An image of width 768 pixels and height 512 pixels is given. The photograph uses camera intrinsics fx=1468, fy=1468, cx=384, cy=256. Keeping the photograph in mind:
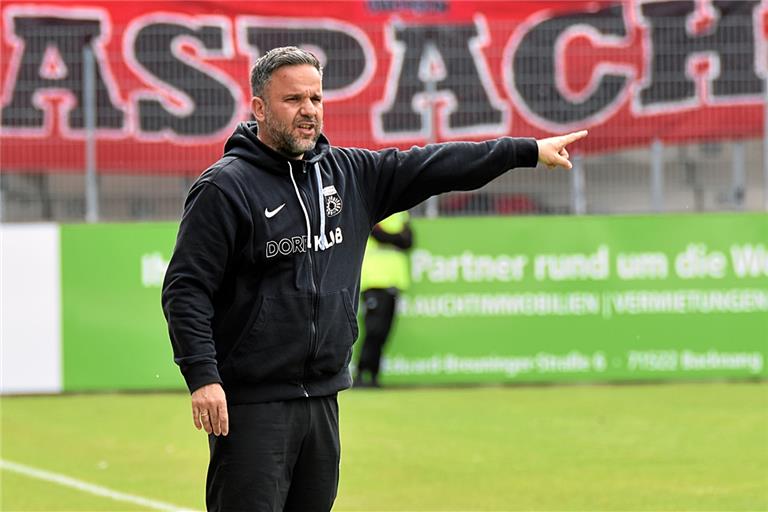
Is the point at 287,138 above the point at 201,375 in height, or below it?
above

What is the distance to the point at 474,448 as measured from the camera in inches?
405

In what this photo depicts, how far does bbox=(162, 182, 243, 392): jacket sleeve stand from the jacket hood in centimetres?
19

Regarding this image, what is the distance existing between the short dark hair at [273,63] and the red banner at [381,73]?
975 centimetres

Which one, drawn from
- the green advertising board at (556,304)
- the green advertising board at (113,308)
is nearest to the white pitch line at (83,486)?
the green advertising board at (113,308)

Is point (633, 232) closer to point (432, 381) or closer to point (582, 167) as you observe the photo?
point (582, 167)

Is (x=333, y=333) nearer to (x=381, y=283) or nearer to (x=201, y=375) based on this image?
(x=201, y=375)

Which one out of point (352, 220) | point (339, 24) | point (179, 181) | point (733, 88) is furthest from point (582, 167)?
point (352, 220)

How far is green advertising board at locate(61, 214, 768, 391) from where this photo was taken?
14203 millimetres

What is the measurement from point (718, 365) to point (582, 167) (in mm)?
2349

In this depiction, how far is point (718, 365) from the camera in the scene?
47.0ft

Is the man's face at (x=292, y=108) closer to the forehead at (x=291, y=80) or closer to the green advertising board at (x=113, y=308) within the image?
the forehead at (x=291, y=80)

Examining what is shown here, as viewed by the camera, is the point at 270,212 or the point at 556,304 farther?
the point at 556,304

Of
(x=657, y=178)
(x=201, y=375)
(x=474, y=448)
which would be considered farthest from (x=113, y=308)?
(x=201, y=375)

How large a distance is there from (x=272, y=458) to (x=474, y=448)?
5.72 metres
